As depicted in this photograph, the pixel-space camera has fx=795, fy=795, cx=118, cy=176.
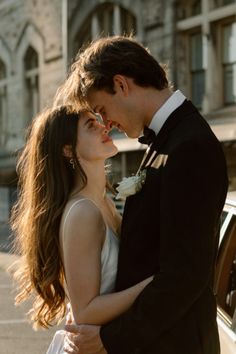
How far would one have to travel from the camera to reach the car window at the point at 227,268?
3590 mm

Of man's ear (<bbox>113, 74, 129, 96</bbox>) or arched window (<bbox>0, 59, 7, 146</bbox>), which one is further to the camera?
arched window (<bbox>0, 59, 7, 146</bbox>)

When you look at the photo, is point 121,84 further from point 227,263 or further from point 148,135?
point 227,263

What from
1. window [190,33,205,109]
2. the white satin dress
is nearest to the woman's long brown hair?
the white satin dress

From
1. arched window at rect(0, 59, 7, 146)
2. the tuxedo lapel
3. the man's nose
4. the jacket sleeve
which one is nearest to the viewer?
the jacket sleeve

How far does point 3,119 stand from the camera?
96.5 feet

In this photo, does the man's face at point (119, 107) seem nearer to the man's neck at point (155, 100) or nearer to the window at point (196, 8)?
the man's neck at point (155, 100)

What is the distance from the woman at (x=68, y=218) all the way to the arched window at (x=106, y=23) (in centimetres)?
1662

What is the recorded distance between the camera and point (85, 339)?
263cm

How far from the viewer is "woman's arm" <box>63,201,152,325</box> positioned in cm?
262

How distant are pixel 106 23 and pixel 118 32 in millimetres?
1014

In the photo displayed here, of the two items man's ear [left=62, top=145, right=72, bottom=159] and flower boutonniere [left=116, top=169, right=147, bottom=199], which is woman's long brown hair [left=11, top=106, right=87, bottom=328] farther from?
flower boutonniere [left=116, top=169, right=147, bottom=199]

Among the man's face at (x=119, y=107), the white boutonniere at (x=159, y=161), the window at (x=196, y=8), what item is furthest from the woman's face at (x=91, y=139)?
the window at (x=196, y=8)

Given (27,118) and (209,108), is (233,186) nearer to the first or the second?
(209,108)

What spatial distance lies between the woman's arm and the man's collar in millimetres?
404
